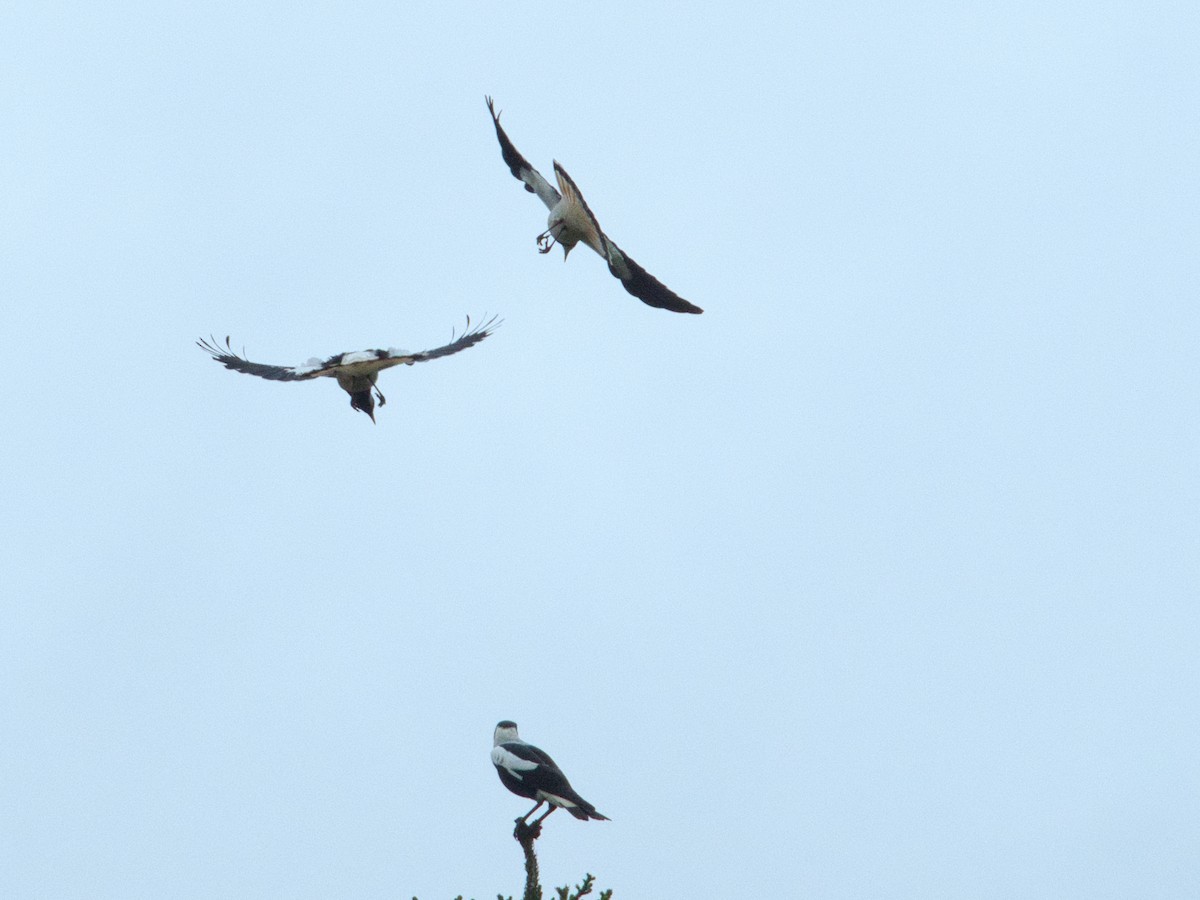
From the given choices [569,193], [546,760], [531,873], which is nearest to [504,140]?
[569,193]

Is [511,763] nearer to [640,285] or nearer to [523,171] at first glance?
[640,285]

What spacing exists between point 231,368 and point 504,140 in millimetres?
3370

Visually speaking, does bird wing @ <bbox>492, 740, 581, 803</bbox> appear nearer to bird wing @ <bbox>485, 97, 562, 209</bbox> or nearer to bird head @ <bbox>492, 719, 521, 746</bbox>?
bird head @ <bbox>492, 719, 521, 746</bbox>

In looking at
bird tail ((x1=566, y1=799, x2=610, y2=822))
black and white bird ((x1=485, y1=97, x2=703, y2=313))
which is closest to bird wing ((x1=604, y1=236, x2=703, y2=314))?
black and white bird ((x1=485, y1=97, x2=703, y2=313))

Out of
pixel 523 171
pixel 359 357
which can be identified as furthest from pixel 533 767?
pixel 523 171

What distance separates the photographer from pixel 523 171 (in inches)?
616

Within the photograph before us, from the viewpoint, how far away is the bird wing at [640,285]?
14375mm

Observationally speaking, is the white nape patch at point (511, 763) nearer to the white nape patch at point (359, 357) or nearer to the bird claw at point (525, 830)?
the bird claw at point (525, 830)

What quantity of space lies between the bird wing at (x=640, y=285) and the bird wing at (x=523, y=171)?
109 centimetres

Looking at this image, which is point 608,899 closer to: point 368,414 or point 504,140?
point 368,414

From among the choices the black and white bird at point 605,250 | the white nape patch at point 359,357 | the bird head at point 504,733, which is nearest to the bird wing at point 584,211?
the black and white bird at point 605,250

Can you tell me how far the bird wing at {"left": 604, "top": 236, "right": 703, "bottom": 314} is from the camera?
14375mm

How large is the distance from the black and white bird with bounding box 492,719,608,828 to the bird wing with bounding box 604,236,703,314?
4389 mm

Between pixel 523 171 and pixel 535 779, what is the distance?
664 cm
